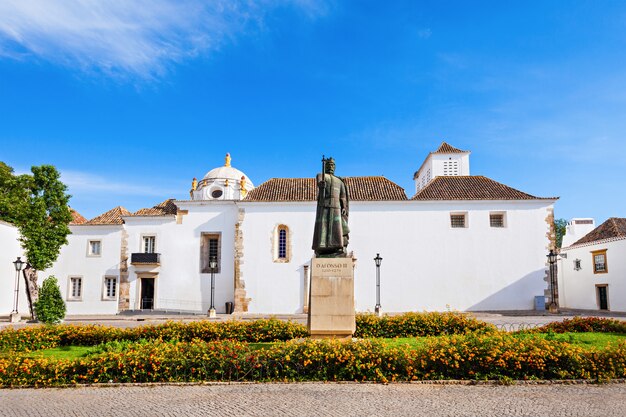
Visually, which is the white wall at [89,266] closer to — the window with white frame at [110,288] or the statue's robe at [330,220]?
the window with white frame at [110,288]

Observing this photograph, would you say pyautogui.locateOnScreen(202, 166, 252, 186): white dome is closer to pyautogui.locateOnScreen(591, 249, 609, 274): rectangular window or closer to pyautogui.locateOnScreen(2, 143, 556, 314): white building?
pyautogui.locateOnScreen(2, 143, 556, 314): white building

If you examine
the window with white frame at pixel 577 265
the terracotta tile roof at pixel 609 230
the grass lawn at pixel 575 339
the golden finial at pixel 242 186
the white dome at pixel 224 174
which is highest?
the white dome at pixel 224 174

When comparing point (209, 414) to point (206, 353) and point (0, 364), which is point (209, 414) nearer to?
point (206, 353)

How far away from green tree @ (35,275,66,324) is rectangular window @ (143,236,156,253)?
10.5 m

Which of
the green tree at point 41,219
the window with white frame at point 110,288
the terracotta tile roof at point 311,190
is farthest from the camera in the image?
the terracotta tile roof at point 311,190

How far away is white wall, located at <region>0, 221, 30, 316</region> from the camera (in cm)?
2627

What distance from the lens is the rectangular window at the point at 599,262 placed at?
2853cm

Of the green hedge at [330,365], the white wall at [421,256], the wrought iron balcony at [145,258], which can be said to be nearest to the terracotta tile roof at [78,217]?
the wrought iron balcony at [145,258]

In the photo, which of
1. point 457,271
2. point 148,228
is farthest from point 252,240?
point 457,271

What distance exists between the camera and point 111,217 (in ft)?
99.2

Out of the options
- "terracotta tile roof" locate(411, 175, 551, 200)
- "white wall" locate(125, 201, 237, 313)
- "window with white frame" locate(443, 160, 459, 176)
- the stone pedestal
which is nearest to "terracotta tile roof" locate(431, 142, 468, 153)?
"window with white frame" locate(443, 160, 459, 176)

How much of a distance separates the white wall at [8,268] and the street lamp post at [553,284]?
30.7 m

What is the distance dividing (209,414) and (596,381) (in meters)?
6.06

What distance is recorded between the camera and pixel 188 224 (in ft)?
96.4
